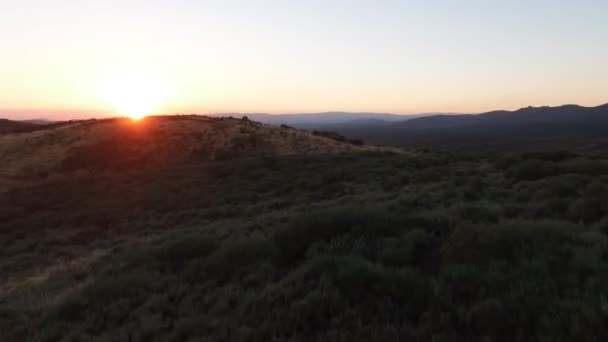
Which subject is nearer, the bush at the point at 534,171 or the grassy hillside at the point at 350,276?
the grassy hillside at the point at 350,276

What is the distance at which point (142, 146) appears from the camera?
38062 mm

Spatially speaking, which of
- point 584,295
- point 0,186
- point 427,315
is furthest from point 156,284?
point 0,186

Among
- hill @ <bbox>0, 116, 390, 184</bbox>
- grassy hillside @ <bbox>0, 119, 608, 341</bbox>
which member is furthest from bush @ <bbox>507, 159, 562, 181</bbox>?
hill @ <bbox>0, 116, 390, 184</bbox>

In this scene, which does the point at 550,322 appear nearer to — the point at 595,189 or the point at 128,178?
the point at 595,189

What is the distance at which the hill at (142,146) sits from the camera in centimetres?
Result: 3469

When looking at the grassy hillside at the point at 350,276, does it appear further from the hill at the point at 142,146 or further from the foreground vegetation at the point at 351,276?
the hill at the point at 142,146

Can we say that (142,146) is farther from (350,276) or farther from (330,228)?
(350,276)

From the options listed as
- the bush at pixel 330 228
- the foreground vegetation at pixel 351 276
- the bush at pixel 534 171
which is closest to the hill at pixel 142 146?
the bush at pixel 534 171

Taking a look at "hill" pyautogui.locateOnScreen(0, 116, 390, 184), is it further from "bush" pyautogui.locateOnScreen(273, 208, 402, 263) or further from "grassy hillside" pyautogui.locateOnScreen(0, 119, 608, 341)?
"bush" pyautogui.locateOnScreen(273, 208, 402, 263)

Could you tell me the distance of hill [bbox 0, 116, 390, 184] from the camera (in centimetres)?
3469

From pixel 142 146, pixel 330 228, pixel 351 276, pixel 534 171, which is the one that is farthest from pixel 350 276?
pixel 142 146

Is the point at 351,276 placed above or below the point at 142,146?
above

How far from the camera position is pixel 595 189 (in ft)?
39.9

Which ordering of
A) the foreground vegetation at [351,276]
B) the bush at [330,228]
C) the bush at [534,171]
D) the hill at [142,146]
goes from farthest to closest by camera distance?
the hill at [142,146] → the bush at [534,171] → the bush at [330,228] → the foreground vegetation at [351,276]
